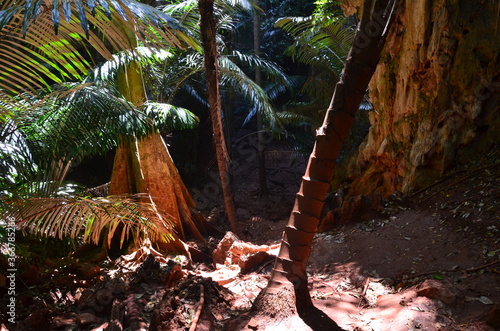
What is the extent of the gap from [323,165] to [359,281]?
1.56 m

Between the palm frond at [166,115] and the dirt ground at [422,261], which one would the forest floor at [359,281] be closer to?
the dirt ground at [422,261]

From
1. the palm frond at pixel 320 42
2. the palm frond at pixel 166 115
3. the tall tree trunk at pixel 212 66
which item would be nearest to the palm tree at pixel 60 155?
the palm frond at pixel 166 115

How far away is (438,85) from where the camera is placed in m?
5.60

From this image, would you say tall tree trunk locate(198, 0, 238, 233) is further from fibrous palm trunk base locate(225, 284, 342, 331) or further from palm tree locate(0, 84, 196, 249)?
fibrous palm trunk base locate(225, 284, 342, 331)

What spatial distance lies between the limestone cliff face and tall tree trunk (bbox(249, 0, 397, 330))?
9.92 ft

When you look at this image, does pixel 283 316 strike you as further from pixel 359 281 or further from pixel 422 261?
pixel 422 261

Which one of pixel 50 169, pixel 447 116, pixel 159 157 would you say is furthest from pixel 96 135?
pixel 447 116

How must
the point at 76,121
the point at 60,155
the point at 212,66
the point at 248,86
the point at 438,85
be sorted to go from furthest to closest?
the point at 248,86
the point at 212,66
the point at 438,85
the point at 76,121
the point at 60,155

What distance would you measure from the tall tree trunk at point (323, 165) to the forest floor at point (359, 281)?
245 millimetres

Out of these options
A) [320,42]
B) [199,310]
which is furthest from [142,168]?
[320,42]

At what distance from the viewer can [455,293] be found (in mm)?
2986

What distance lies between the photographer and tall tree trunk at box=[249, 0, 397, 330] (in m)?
2.85

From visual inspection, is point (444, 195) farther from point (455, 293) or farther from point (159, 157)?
point (159, 157)

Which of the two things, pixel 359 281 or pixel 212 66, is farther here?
pixel 212 66
